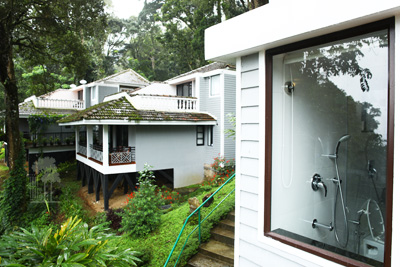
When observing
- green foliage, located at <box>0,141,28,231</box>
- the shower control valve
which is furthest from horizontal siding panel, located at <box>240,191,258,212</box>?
green foliage, located at <box>0,141,28,231</box>

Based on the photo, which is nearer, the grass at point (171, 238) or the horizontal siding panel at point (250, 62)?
the horizontal siding panel at point (250, 62)

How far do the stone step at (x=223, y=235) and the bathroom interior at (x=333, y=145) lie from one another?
2080 millimetres

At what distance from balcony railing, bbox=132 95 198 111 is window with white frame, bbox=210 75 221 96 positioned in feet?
3.56

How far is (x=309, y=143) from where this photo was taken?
282 cm

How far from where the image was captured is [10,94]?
1038 cm

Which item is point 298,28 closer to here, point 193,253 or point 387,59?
point 387,59

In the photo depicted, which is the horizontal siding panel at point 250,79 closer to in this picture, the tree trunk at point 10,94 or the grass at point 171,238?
the grass at point 171,238

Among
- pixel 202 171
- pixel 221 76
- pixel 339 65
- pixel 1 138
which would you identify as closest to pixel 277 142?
pixel 339 65

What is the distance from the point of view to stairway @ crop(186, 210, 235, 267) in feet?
13.9

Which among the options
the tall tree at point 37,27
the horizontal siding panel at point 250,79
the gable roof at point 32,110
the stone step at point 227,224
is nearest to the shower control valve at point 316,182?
the horizontal siding panel at point 250,79

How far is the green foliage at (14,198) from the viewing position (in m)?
10.1

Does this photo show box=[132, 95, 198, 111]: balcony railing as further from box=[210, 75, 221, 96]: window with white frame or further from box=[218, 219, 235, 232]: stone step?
box=[218, 219, 235, 232]: stone step

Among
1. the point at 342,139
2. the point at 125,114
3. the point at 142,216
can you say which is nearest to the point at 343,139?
the point at 342,139

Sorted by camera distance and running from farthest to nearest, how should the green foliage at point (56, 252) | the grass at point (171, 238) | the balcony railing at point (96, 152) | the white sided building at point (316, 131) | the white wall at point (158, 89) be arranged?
the white wall at point (158, 89), the balcony railing at point (96, 152), the grass at point (171, 238), the green foliage at point (56, 252), the white sided building at point (316, 131)
